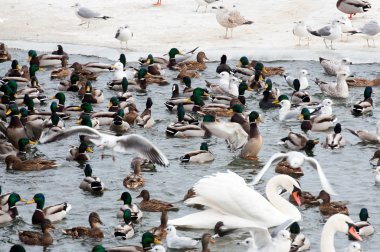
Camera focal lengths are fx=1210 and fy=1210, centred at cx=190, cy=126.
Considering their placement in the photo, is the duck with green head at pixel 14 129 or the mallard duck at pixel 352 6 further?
the mallard duck at pixel 352 6

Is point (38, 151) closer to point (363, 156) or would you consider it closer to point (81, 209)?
point (81, 209)

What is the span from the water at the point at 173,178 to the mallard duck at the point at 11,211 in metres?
0.13

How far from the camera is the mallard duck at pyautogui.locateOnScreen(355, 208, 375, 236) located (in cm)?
1561

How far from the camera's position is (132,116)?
21844 millimetres

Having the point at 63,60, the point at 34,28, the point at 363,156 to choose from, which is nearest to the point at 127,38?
the point at 63,60

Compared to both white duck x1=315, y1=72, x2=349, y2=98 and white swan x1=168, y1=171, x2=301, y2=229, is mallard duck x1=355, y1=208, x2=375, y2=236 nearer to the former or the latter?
white swan x1=168, y1=171, x2=301, y2=229

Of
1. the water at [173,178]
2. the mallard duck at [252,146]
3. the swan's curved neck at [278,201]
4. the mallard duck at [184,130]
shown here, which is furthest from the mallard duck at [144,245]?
the mallard duck at [184,130]

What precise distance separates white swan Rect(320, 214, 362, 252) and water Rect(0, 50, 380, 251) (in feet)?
4.63

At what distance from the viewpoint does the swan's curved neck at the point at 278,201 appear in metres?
15.9

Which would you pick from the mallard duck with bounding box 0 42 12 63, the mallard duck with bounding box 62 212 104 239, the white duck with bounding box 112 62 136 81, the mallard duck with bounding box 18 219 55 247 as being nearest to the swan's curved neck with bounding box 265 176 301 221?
the mallard duck with bounding box 62 212 104 239

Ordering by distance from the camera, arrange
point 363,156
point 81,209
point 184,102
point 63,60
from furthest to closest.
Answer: point 63,60, point 184,102, point 363,156, point 81,209

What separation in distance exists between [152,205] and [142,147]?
1334mm

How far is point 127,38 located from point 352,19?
596cm

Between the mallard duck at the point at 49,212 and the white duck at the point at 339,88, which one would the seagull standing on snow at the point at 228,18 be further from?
the mallard duck at the point at 49,212
